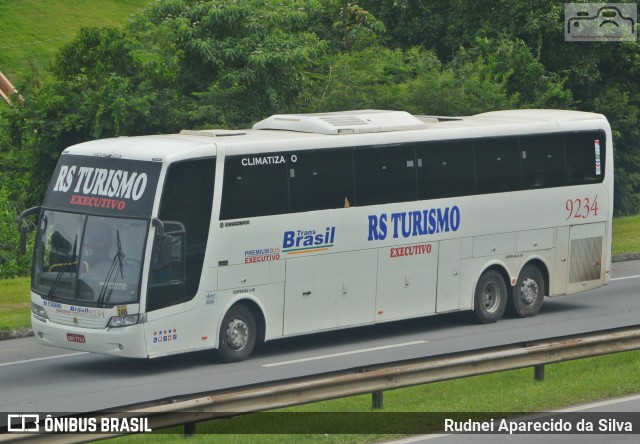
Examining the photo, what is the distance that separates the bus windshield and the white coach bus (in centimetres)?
3

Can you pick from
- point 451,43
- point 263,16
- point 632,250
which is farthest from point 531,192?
point 451,43

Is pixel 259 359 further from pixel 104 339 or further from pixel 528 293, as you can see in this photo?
pixel 528 293

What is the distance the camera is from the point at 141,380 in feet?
54.3

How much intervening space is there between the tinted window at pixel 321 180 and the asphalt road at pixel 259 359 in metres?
2.22

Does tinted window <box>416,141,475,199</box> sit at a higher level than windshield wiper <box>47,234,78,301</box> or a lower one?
higher

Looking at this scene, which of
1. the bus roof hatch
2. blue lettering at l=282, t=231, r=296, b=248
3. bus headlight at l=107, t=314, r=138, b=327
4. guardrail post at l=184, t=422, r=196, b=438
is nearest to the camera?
guardrail post at l=184, t=422, r=196, b=438

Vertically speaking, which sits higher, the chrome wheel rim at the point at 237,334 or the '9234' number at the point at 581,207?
the '9234' number at the point at 581,207

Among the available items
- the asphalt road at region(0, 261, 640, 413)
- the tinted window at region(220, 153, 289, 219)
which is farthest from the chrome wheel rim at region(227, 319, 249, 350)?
the tinted window at region(220, 153, 289, 219)

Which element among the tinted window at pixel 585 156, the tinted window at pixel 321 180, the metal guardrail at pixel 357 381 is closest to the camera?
the metal guardrail at pixel 357 381

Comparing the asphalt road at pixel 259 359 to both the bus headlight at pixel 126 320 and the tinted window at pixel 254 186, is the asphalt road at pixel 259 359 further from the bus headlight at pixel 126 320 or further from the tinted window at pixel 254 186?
the tinted window at pixel 254 186

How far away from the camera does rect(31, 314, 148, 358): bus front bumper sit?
16.5 meters

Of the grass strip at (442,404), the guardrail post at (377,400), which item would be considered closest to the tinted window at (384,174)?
the grass strip at (442,404)

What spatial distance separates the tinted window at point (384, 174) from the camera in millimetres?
19234

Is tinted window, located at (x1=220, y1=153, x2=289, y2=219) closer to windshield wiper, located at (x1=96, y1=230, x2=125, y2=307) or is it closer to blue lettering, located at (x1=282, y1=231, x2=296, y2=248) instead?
blue lettering, located at (x1=282, y1=231, x2=296, y2=248)
